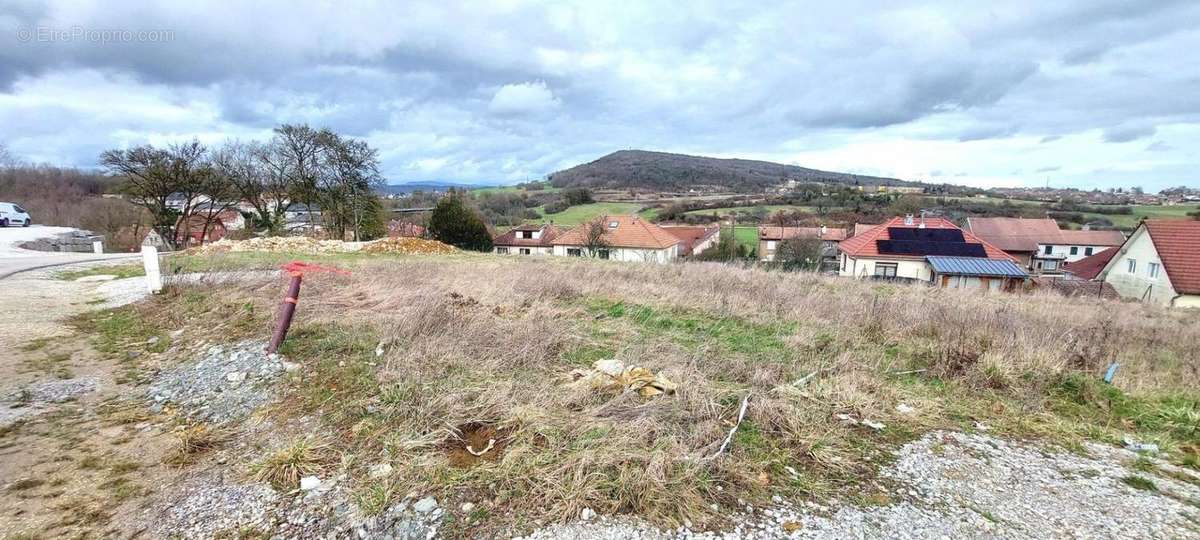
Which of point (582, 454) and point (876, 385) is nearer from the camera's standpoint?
point (582, 454)

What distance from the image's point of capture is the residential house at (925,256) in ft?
78.8

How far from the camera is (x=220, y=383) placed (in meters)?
4.39

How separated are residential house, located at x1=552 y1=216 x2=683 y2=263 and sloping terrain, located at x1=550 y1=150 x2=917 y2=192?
157 feet

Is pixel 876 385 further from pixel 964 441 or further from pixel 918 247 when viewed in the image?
pixel 918 247

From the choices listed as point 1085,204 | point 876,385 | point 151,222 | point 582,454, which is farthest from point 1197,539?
point 1085,204

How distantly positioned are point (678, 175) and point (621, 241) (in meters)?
57.7

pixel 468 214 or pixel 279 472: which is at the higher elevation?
pixel 468 214

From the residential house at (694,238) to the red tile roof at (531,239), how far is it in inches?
463

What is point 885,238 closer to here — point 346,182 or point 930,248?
point 930,248

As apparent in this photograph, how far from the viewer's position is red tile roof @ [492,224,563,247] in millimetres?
39500

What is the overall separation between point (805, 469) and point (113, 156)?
32.0 metres

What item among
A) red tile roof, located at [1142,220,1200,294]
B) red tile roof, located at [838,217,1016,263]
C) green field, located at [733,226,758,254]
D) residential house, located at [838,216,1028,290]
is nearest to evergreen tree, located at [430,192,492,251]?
residential house, located at [838,216,1028,290]

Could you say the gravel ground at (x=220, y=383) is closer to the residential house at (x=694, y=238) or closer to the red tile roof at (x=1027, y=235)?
the residential house at (x=694, y=238)

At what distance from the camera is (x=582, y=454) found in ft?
9.60
